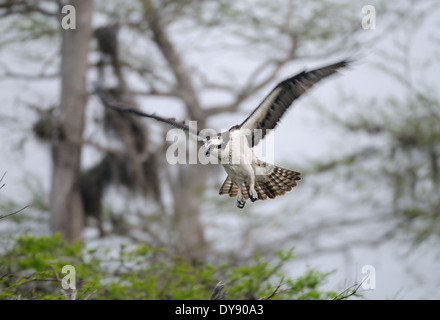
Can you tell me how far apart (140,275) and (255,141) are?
2.52 meters

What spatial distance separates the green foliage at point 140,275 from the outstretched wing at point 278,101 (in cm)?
153

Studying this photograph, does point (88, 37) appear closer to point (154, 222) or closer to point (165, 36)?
point (165, 36)

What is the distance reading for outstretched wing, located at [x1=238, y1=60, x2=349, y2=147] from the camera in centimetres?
554

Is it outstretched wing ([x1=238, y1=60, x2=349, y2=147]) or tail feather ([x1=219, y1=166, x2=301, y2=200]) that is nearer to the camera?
outstretched wing ([x1=238, y1=60, x2=349, y2=147])

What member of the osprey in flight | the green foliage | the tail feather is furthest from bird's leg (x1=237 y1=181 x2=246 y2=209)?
the green foliage

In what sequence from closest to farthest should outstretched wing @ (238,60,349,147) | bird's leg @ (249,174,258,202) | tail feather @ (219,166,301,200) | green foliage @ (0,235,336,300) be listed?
outstretched wing @ (238,60,349,147) → bird's leg @ (249,174,258,202) → tail feather @ (219,166,301,200) → green foliage @ (0,235,336,300)

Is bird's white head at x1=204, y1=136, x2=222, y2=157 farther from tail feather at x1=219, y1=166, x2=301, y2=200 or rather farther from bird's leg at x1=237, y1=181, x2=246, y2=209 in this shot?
tail feather at x1=219, y1=166, x2=301, y2=200

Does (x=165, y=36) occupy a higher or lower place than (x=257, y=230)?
higher

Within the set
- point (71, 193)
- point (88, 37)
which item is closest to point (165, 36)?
point (88, 37)

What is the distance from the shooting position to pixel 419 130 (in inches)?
620

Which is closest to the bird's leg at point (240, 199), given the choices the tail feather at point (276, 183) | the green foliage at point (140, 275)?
the tail feather at point (276, 183)

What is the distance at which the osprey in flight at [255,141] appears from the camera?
18.5 ft
